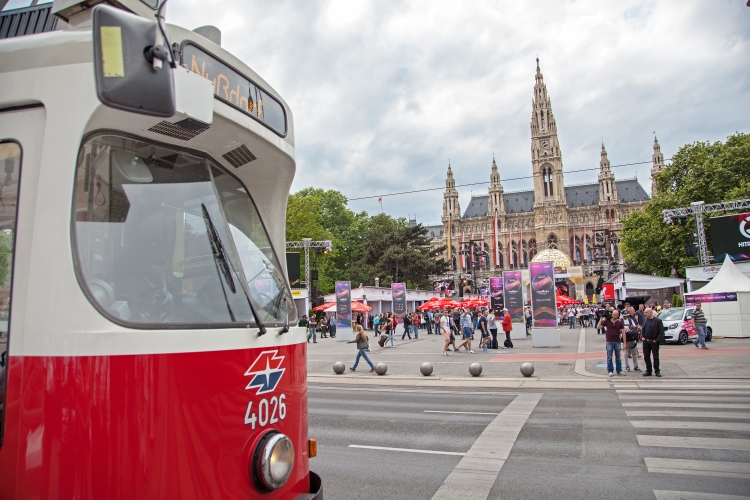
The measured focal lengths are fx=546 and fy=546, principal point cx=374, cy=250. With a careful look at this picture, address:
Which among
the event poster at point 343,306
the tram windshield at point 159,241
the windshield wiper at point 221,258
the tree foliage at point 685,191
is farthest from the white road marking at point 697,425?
the tree foliage at point 685,191

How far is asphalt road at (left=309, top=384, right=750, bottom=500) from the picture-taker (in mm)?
5512

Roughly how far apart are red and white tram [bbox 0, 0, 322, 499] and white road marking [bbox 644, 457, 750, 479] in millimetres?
4952

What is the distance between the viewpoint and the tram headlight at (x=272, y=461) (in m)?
2.61

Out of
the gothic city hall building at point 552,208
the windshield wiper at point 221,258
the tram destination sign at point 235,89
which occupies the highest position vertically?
the gothic city hall building at point 552,208

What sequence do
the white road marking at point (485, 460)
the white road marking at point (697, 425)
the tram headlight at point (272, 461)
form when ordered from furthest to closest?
the white road marking at point (697, 425)
the white road marking at point (485, 460)
the tram headlight at point (272, 461)

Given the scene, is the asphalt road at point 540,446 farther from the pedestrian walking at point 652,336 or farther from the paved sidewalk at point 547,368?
the pedestrian walking at point 652,336

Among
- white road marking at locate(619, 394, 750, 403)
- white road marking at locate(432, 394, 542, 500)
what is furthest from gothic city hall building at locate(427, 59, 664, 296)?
white road marking at locate(432, 394, 542, 500)

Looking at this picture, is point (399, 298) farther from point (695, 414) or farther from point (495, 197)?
point (495, 197)

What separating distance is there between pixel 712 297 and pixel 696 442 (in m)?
21.5

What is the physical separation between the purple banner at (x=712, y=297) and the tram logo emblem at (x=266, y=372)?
27.5m

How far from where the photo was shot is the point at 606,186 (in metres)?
128

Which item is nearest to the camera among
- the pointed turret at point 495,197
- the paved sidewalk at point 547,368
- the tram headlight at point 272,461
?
the tram headlight at point 272,461

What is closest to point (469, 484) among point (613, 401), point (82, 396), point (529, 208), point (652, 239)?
point (82, 396)

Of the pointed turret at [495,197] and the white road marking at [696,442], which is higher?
the pointed turret at [495,197]
